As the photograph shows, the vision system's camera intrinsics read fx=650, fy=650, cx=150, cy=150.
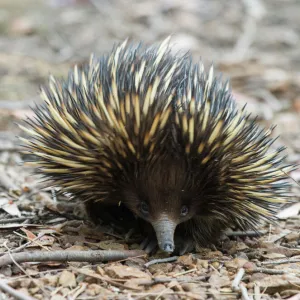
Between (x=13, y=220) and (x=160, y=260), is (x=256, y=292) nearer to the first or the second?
(x=160, y=260)

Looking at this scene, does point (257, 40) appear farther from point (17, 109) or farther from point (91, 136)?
point (91, 136)

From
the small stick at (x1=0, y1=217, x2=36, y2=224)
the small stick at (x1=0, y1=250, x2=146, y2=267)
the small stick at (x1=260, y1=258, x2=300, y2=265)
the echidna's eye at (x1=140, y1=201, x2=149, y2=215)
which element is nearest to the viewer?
the small stick at (x1=0, y1=250, x2=146, y2=267)

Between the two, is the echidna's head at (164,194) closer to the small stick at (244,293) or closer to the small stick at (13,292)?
the small stick at (244,293)

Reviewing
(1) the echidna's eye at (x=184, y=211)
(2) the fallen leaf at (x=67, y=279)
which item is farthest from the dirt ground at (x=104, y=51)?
(1) the echidna's eye at (x=184, y=211)

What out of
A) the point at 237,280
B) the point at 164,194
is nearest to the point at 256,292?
the point at 237,280

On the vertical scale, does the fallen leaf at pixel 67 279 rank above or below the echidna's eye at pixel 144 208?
below

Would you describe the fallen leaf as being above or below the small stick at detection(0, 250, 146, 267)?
below

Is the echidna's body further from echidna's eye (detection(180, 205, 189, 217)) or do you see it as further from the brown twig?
the brown twig

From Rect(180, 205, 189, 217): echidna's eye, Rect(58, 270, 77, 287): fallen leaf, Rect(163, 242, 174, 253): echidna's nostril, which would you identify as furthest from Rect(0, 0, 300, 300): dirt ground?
Rect(180, 205, 189, 217): echidna's eye
